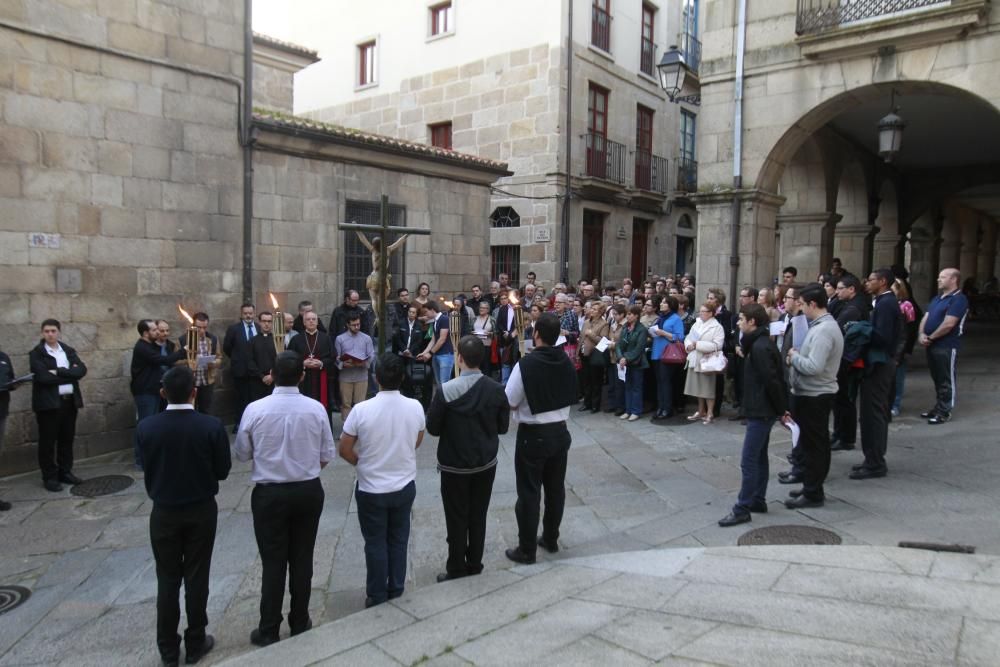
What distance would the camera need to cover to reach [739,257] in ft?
35.9

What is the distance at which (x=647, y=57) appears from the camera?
2095 centimetres

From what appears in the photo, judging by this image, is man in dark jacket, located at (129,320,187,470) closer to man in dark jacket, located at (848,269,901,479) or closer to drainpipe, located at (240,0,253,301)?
drainpipe, located at (240,0,253,301)

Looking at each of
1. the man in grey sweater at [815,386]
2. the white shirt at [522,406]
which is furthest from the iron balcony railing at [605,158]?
the white shirt at [522,406]

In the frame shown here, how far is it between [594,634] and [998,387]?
9.01 meters

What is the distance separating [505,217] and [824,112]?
977 centimetres

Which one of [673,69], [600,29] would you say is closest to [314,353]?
[673,69]

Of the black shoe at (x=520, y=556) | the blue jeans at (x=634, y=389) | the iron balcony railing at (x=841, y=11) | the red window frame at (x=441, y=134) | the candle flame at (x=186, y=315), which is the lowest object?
the black shoe at (x=520, y=556)

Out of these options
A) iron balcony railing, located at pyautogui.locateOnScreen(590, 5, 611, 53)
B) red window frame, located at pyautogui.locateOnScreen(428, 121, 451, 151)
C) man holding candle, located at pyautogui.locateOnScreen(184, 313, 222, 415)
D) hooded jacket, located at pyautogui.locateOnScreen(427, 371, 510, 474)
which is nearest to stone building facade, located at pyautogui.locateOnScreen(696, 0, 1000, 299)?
man holding candle, located at pyautogui.locateOnScreen(184, 313, 222, 415)

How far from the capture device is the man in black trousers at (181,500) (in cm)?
382

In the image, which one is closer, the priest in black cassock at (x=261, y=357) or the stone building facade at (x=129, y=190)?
the stone building facade at (x=129, y=190)

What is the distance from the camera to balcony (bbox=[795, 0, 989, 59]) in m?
8.86

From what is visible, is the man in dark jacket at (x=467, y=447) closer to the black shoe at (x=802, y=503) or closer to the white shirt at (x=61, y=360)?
the black shoe at (x=802, y=503)

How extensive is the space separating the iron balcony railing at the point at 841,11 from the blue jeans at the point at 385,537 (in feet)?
29.6

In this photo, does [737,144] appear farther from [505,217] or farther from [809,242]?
[505,217]
